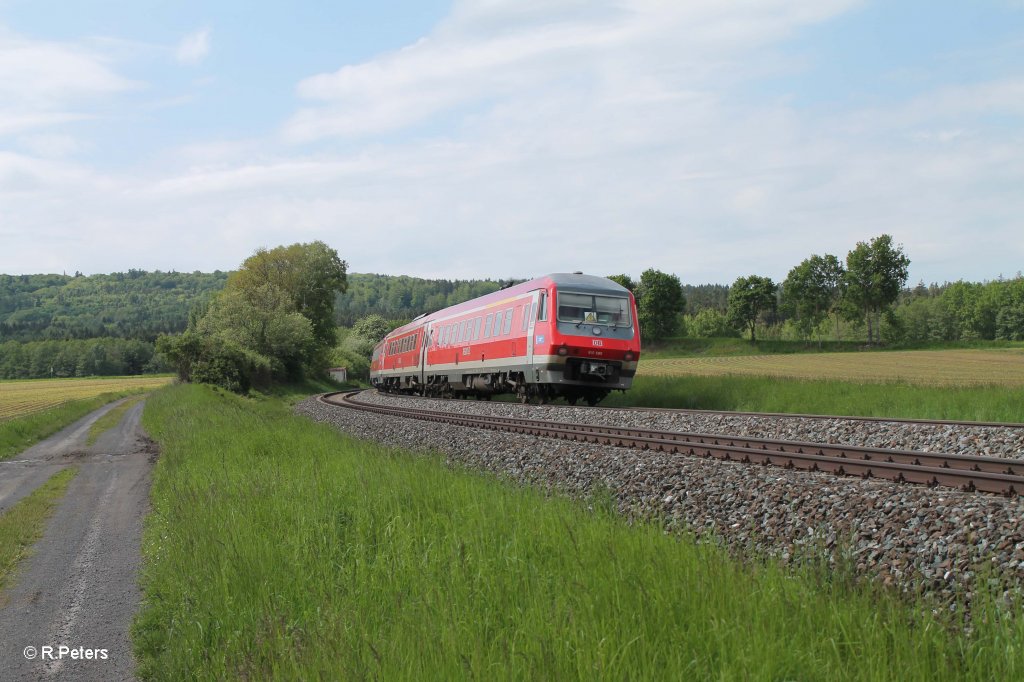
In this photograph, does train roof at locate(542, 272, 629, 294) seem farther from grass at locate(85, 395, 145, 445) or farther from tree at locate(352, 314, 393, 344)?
tree at locate(352, 314, 393, 344)

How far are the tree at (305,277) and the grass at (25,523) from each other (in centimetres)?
6388

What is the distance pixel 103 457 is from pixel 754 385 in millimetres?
16295

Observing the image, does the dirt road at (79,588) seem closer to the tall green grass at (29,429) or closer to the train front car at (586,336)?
the tall green grass at (29,429)

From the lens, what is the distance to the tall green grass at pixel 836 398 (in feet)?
54.0

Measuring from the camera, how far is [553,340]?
824 inches

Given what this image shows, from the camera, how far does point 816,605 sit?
3.79m

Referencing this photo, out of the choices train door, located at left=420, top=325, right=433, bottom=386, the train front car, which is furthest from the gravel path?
train door, located at left=420, top=325, right=433, bottom=386

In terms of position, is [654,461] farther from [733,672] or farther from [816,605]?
[733,672]

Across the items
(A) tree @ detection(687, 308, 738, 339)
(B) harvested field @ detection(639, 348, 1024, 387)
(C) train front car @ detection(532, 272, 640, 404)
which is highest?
(A) tree @ detection(687, 308, 738, 339)

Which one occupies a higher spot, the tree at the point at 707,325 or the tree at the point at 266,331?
the tree at the point at 707,325

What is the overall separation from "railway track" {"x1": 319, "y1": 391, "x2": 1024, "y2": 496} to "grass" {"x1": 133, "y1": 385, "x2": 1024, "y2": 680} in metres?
3.46

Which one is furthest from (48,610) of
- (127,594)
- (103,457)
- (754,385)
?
(754,385)

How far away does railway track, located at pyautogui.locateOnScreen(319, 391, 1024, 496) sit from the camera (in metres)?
7.64

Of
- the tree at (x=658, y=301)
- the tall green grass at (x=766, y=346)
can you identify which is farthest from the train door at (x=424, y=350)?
the tree at (x=658, y=301)
